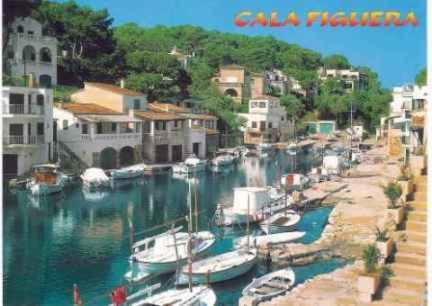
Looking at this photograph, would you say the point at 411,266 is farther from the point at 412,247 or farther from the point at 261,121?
the point at 261,121

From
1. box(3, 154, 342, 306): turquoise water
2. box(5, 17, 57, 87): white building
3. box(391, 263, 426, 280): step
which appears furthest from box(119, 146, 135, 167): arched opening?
box(391, 263, 426, 280): step

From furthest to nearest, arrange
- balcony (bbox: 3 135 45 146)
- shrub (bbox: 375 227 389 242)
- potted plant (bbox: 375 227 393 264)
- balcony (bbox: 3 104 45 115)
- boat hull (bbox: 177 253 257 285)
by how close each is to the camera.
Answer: balcony (bbox: 3 104 45 115), balcony (bbox: 3 135 45 146), boat hull (bbox: 177 253 257 285), shrub (bbox: 375 227 389 242), potted plant (bbox: 375 227 393 264)

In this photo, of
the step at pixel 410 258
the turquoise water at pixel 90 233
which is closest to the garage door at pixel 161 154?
the turquoise water at pixel 90 233

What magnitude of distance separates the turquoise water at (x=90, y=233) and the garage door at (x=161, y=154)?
6.45m

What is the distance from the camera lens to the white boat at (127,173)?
40281 mm

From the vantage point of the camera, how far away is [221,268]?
18.1 meters

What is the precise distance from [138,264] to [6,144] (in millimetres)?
20402

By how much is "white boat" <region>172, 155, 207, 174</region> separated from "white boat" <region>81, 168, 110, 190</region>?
787 centimetres

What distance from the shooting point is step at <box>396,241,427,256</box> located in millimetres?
12156

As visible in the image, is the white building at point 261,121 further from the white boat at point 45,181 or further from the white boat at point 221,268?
the white boat at point 221,268

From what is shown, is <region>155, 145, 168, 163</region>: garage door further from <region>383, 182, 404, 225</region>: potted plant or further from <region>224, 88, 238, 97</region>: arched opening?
<region>383, 182, 404, 225</region>: potted plant

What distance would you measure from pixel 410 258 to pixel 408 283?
2.43 ft

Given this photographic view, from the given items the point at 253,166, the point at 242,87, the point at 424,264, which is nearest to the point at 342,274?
the point at 424,264

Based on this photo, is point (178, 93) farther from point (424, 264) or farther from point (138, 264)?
point (424, 264)
